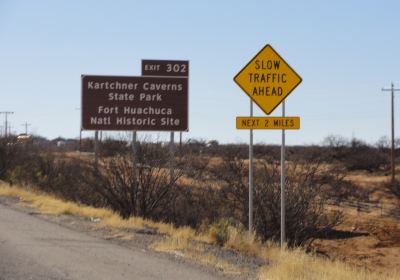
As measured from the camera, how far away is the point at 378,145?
298 feet

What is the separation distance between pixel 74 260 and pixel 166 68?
15.3 meters

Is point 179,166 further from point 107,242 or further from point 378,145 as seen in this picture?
point 378,145

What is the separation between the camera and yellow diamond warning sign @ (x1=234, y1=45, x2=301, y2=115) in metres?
12.8

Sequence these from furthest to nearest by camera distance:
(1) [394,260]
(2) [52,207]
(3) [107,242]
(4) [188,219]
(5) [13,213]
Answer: (1) [394,260] → (4) [188,219] → (2) [52,207] → (5) [13,213] → (3) [107,242]

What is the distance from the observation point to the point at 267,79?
12930 millimetres

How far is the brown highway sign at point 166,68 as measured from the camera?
2433 centimetres

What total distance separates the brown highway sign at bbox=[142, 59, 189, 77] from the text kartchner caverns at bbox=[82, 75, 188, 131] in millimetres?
2174

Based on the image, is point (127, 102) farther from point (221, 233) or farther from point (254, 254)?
point (254, 254)

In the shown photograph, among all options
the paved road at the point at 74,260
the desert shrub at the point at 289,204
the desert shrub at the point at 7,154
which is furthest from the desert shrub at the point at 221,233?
the desert shrub at the point at 7,154

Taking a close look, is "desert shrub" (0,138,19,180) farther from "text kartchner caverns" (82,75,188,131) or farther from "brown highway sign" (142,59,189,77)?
"text kartchner caverns" (82,75,188,131)

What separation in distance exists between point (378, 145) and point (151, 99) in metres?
73.9

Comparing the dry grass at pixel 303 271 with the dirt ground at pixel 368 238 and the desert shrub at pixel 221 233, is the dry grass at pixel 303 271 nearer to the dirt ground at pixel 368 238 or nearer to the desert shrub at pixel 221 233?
the desert shrub at pixel 221 233

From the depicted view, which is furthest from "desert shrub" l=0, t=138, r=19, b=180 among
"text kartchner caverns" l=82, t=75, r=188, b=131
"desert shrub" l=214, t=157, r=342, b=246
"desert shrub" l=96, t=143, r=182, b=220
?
"desert shrub" l=214, t=157, r=342, b=246

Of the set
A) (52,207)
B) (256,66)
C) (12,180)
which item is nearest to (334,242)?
(52,207)
